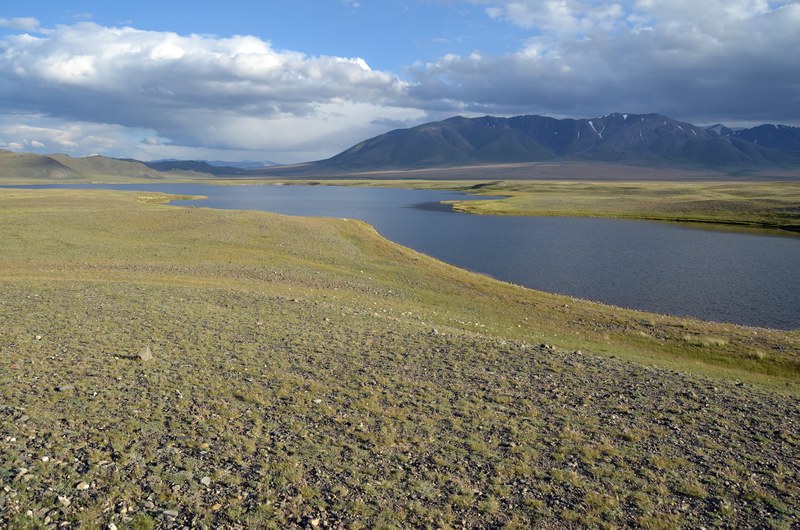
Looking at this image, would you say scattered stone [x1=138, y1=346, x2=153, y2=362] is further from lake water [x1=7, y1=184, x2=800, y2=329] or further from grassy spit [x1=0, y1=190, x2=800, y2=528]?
lake water [x1=7, y1=184, x2=800, y2=329]

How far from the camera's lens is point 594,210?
135625mm

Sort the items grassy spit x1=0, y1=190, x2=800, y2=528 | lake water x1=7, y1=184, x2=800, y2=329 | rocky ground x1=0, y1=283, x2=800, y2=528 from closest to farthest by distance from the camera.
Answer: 1. rocky ground x1=0, y1=283, x2=800, y2=528
2. grassy spit x1=0, y1=190, x2=800, y2=528
3. lake water x1=7, y1=184, x2=800, y2=329

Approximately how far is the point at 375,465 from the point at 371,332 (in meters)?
12.6

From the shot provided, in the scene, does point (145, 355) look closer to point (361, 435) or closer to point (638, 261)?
point (361, 435)

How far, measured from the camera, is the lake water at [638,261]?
45.8m

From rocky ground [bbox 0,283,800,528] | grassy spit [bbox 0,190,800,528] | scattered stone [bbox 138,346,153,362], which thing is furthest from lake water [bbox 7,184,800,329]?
scattered stone [bbox 138,346,153,362]

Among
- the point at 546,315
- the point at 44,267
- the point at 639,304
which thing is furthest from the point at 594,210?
the point at 44,267

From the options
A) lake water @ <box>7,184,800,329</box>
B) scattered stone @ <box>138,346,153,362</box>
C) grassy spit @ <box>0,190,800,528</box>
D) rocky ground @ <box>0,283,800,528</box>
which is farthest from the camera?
lake water @ <box>7,184,800,329</box>

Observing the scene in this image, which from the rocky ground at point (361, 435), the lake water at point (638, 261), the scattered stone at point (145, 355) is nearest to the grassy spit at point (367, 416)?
the rocky ground at point (361, 435)

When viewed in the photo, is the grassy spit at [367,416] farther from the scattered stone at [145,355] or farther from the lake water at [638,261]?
the lake water at [638,261]

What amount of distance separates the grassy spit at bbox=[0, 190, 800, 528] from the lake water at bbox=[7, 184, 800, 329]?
541 inches

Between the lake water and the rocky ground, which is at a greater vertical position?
the rocky ground

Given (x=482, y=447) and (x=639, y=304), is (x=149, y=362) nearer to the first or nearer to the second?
(x=482, y=447)

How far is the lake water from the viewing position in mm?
45844
